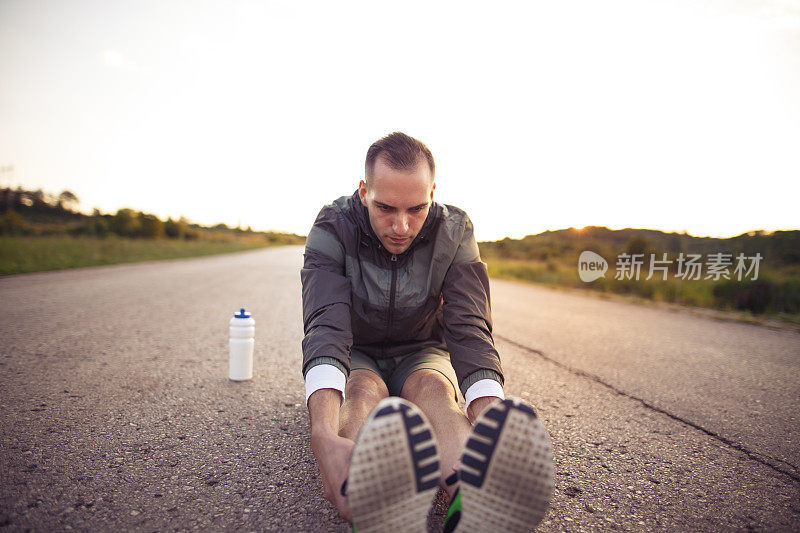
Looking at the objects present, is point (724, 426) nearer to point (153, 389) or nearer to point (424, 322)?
point (424, 322)

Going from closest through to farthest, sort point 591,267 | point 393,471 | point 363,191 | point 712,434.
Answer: point 393,471, point 363,191, point 712,434, point 591,267

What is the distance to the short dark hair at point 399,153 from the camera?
6.04 ft

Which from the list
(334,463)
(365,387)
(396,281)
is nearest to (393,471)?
(334,463)

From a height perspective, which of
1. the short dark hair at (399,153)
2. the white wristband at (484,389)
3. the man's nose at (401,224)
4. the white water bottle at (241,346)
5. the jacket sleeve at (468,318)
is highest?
the short dark hair at (399,153)

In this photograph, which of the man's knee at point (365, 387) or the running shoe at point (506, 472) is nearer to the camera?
the running shoe at point (506, 472)

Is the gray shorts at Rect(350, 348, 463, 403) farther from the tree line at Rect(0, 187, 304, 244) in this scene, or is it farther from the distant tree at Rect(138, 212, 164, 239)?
the distant tree at Rect(138, 212, 164, 239)

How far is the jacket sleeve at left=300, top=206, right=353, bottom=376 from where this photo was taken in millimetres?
1795

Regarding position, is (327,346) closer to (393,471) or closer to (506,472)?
(393,471)

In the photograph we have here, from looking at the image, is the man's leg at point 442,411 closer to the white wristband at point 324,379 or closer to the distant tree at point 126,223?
the white wristband at point 324,379

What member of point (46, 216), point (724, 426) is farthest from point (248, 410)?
point (46, 216)

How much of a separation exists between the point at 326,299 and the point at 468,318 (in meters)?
0.66

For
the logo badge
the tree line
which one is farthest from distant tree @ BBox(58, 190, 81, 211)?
the logo badge

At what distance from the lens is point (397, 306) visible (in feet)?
7.00

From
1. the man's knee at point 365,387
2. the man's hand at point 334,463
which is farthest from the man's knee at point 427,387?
the man's hand at point 334,463
